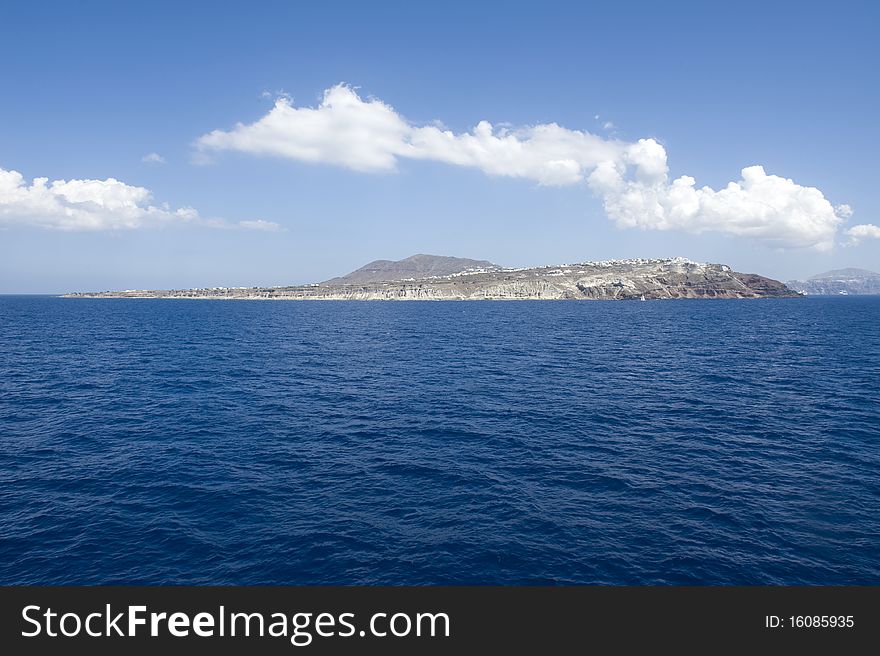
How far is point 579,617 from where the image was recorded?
21.4m

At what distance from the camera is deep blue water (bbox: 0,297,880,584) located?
28.1 metres

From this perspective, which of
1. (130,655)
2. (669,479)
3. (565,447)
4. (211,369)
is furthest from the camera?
(211,369)

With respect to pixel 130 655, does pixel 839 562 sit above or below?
below

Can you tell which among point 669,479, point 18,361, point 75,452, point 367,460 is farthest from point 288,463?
point 18,361

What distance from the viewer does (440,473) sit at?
40.8 metres

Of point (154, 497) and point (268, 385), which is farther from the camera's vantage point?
point (268, 385)

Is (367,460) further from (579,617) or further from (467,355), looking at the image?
(467,355)

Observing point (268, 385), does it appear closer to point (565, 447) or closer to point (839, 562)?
point (565, 447)

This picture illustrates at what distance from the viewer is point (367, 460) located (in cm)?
4378

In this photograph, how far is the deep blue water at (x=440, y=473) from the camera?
2812 cm

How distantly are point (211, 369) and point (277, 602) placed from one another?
2941 inches

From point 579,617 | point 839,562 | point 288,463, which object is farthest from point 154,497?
Answer: point 839,562

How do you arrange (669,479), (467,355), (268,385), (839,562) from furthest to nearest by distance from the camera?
(467,355)
(268,385)
(669,479)
(839,562)

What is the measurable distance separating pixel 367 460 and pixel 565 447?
66.4ft
